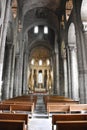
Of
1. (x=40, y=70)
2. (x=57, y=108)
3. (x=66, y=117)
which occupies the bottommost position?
(x=57, y=108)

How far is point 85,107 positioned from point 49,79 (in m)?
33.8

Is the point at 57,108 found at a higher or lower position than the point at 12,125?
lower

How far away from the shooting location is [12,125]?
2482mm

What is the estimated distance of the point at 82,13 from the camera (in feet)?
38.4

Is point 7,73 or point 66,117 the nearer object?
point 66,117

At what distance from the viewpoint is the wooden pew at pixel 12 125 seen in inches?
96.9

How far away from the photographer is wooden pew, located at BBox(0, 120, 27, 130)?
2.46 meters

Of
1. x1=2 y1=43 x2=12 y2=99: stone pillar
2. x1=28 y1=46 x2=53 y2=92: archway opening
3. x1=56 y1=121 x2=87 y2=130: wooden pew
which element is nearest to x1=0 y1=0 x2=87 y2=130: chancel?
x1=2 y1=43 x2=12 y2=99: stone pillar

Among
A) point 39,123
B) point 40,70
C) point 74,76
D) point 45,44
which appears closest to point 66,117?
point 39,123

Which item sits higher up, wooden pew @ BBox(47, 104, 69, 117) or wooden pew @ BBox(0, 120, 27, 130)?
wooden pew @ BBox(0, 120, 27, 130)

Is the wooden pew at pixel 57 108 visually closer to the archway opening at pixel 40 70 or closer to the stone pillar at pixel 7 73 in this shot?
the stone pillar at pixel 7 73

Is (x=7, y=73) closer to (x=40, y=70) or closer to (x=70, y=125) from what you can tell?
(x=70, y=125)

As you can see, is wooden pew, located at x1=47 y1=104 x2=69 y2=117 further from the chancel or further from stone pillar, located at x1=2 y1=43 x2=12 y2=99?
stone pillar, located at x1=2 y1=43 x2=12 y2=99

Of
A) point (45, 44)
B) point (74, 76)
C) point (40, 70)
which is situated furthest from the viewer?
point (40, 70)
